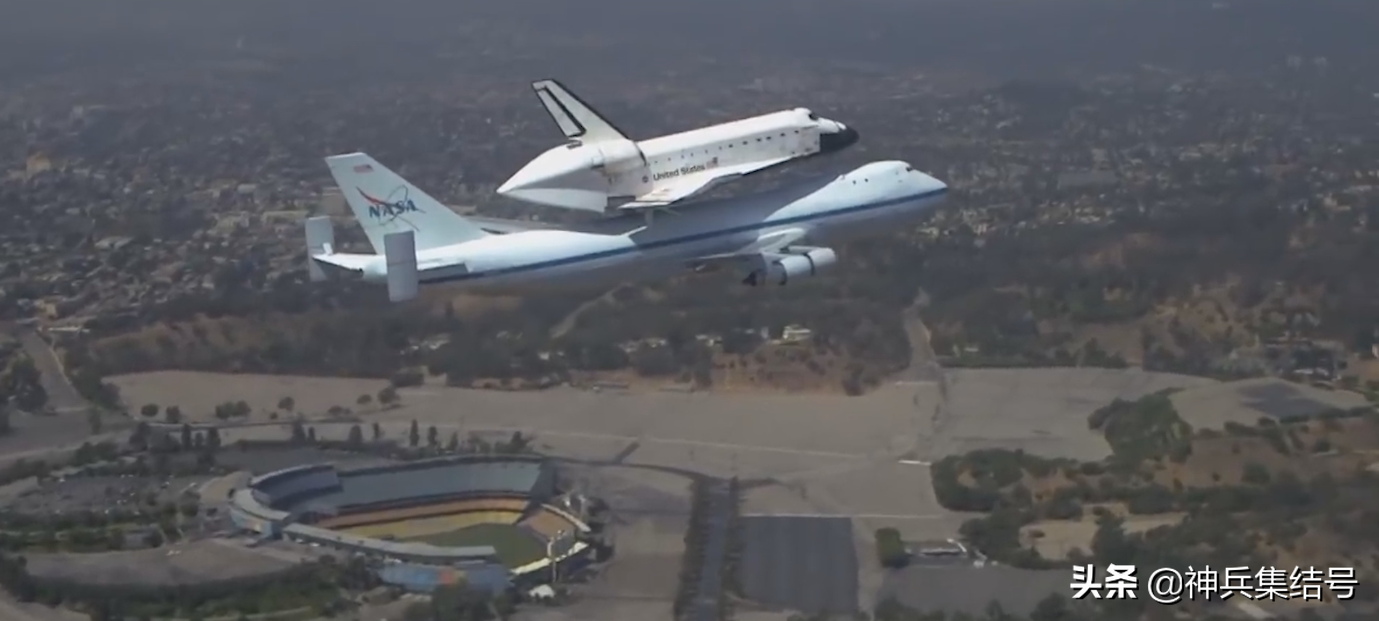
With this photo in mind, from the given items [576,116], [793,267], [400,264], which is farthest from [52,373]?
[793,267]

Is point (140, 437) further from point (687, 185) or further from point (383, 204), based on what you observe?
point (687, 185)

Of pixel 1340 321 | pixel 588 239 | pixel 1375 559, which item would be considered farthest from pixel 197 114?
pixel 1375 559

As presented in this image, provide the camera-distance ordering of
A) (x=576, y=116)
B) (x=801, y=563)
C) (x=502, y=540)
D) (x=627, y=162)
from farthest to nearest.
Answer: (x=502, y=540), (x=801, y=563), (x=576, y=116), (x=627, y=162)

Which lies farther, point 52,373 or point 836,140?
point 52,373

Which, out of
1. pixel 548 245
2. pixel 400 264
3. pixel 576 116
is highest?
pixel 576 116

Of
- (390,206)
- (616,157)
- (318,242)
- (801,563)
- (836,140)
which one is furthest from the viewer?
(801,563)

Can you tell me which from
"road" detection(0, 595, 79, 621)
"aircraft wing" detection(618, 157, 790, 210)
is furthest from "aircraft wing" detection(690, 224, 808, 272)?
"road" detection(0, 595, 79, 621)

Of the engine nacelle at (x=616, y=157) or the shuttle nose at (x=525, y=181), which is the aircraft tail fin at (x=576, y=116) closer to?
the engine nacelle at (x=616, y=157)
